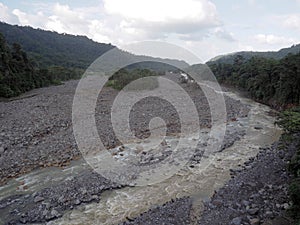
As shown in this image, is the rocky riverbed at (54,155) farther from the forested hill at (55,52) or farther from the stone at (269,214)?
the forested hill at (55,52)

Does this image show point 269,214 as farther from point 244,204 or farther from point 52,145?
point 52,145

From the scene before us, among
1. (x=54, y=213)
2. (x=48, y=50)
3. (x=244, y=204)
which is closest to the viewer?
(x=244, y=204)

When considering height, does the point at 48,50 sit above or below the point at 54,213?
above

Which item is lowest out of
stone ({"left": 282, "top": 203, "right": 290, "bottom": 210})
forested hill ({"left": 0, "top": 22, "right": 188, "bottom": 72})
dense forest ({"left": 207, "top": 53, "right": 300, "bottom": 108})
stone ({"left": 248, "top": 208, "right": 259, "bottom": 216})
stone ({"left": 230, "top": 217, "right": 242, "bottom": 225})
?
stone ({"left": 230, "top": 217, "right": 242, "bottom": 225})

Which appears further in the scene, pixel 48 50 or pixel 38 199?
pixel 48 50

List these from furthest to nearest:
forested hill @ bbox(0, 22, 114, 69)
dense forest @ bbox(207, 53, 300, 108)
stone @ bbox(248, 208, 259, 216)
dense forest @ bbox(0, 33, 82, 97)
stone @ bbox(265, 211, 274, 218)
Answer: forested hill @ bbox(0, 22, 114, 69) < dense forest @ bbox(0, 33, 82, 97) < dense forest @ bbox(207, 53, 300, 108) < stone @ bbox(248, 208, 259, 216) < stone @ bbox(265, 211, 274, 218)

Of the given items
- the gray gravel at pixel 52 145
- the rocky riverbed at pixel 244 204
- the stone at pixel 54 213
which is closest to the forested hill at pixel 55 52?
the gray gravel at pixel 52 145

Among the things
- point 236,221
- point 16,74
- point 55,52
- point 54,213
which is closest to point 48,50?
point 55,52

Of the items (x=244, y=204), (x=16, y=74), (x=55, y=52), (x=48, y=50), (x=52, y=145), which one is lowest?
(x=244, y=204)

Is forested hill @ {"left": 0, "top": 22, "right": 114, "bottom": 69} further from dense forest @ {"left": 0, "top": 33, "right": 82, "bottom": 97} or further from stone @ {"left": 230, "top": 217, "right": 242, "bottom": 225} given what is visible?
stone @ {"left": 230, "top": 217, "right": 242, "bottom": 225}

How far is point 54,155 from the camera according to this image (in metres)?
11.3

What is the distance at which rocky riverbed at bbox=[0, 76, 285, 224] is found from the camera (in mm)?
7465

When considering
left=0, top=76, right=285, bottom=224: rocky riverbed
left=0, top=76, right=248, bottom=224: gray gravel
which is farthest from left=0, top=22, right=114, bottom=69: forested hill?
left=0, top=76, right=285, bottom=224: rocky riverbed

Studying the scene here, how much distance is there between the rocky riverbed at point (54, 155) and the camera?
7465mm
